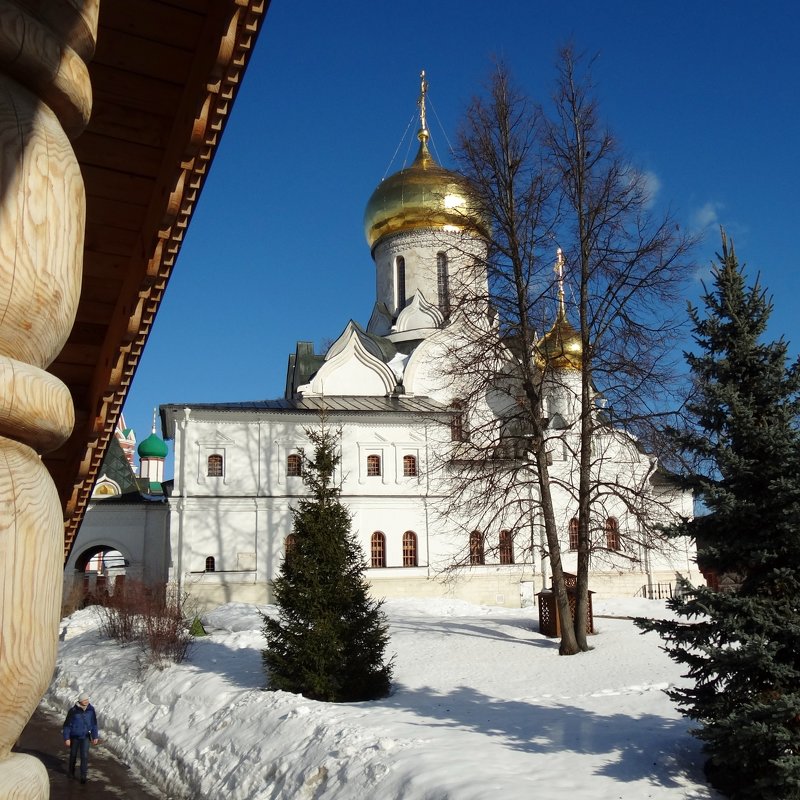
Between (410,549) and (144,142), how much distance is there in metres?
24.6

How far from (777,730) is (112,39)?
629 centimetres

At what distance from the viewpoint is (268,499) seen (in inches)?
1065

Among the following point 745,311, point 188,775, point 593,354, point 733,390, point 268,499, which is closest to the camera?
point 733,390

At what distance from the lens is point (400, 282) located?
112 ft

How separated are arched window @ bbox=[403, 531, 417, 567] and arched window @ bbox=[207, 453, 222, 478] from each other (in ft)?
22.4

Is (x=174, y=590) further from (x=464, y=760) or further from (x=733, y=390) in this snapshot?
(x=733, y=390)

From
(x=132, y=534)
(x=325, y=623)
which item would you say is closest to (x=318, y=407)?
(x=132, y=534)

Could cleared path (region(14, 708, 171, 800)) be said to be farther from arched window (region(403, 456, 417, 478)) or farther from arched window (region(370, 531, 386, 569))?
arched window (region(403, 456, 417, 478))

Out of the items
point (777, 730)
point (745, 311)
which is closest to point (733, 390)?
point (745, 311)

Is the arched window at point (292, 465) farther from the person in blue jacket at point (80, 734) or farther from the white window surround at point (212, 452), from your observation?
the person in blue jacket at point (80, 734)

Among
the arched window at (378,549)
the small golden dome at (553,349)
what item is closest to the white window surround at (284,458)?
the arched window at (378,549)

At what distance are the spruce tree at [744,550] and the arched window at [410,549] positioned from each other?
21.0 metres

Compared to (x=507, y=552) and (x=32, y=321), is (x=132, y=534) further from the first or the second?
(x=32, y=321)

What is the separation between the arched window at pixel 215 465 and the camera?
88.7ft
